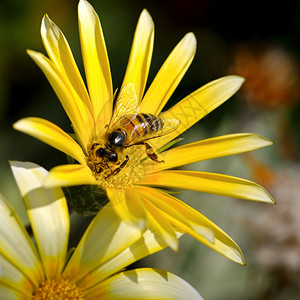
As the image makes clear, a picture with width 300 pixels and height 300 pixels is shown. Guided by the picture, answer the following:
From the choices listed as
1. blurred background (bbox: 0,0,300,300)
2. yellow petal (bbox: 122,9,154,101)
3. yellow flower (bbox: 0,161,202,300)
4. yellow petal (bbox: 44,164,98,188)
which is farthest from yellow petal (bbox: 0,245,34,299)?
blurred background (bbox: 0,0,300,300)

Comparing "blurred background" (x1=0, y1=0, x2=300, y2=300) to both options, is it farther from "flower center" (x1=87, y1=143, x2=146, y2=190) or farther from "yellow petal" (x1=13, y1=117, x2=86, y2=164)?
"yellow petal" (x1=13, y1=117, x2=86, y2=164)

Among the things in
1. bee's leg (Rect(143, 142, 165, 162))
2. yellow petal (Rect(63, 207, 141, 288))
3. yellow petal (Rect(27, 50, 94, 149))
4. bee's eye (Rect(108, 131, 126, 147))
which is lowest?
yellow petal (Rect(63, 207, 141, 288))

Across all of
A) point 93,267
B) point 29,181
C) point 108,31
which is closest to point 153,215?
point 93,267

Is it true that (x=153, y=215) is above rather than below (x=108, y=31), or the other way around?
below

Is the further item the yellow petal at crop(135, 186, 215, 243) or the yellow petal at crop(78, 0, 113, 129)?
Answer: the yellow petal at crop(78, 0, 113, 129)

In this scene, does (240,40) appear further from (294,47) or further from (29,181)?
(29,181)
